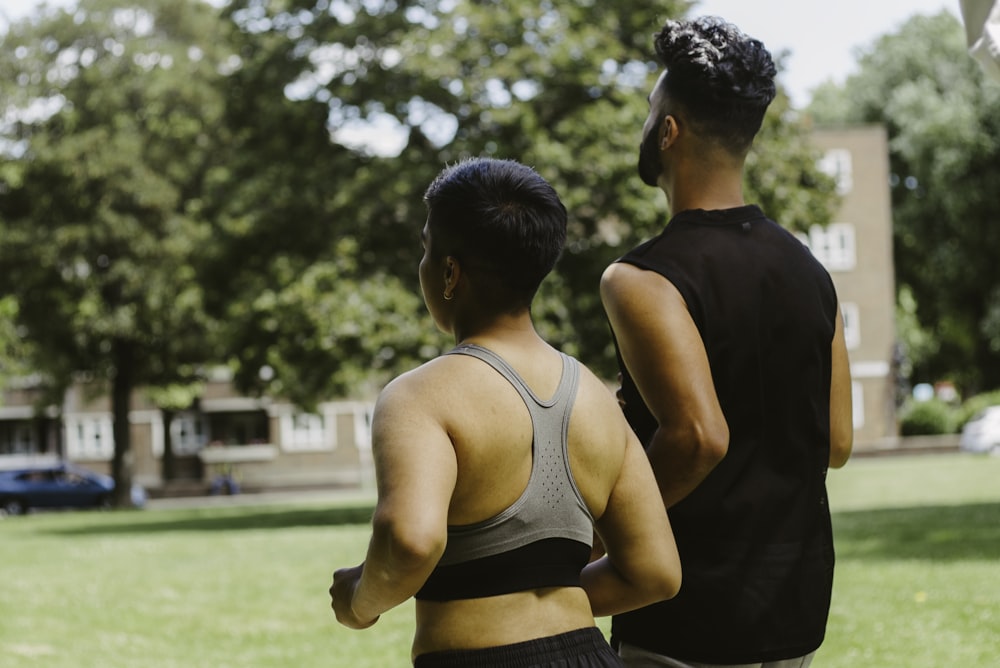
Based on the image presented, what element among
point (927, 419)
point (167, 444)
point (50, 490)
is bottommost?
point (167, 444)

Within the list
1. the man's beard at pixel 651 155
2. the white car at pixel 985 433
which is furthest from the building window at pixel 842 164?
the man's beard at pixel 651 155

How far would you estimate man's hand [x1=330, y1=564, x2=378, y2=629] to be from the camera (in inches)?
87.3

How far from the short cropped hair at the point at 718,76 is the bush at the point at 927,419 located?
57.4 metres

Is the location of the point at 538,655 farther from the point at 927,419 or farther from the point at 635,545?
the point at 927,419

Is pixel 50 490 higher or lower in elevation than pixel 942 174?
lower

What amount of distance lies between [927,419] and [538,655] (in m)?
58.7

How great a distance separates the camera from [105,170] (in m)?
37.9

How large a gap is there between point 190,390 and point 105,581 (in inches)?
1341

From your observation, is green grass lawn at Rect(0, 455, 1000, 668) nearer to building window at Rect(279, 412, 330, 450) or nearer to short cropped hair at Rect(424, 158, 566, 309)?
short cropped hair at Rect(424, 158, 566, 309)

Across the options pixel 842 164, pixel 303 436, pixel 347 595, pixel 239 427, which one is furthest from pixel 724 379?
pixel 239 427

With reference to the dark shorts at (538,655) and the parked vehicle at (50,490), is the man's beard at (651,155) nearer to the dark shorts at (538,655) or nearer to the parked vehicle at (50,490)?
the dark shorts at (538,655)

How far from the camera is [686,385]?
8.01 ft

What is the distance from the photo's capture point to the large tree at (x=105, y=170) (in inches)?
1505

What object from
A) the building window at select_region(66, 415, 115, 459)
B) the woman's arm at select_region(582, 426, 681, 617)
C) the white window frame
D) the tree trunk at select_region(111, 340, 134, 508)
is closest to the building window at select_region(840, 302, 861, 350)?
the white window frame
